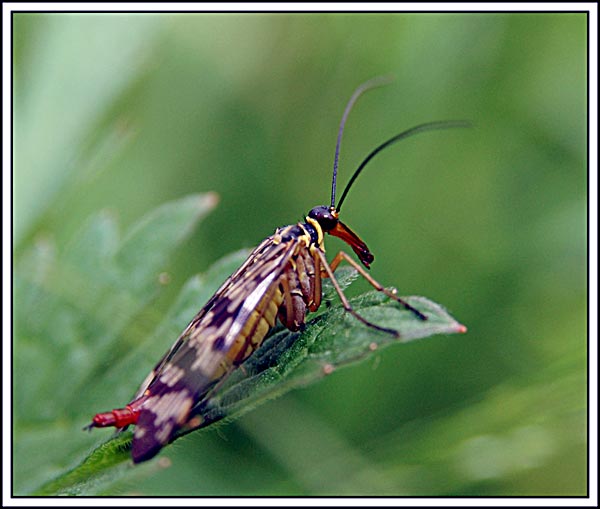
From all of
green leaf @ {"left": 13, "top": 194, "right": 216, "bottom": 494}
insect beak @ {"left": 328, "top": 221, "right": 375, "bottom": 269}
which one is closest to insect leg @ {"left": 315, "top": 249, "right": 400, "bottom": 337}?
insect beak @ {"left": 328, "top": 221, "right": 375, "bottom": 269}

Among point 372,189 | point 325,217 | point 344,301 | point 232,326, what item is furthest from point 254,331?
point 372,189

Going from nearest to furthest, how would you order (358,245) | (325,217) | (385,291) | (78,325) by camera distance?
(385,291)
(325,217)
(358,245)
(78,325)

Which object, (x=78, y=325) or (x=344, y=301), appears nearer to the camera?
(x=344, y=301)

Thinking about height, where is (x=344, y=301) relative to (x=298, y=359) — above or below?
above

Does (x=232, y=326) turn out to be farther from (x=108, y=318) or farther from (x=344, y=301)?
(x=108, y=318)

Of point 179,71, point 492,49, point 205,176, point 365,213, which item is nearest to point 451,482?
point 365,213

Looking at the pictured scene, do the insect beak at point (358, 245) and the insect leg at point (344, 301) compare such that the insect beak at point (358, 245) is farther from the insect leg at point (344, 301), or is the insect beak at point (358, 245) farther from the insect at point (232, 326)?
the insect leg at point (344, 301)

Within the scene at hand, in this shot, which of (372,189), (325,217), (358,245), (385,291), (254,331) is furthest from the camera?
(372,189)
